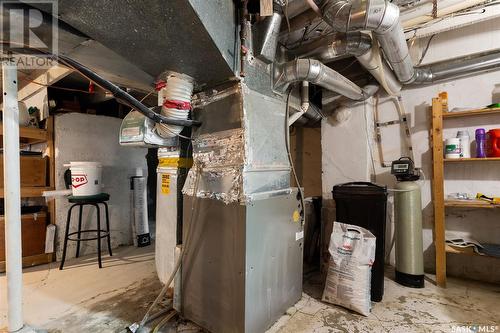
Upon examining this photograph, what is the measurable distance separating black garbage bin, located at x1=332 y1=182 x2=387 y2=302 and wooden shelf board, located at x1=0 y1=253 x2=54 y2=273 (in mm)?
3240

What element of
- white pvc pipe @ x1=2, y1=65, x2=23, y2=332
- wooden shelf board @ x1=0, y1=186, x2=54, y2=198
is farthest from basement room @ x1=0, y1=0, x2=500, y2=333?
wooden shelf board @ x1=0, y1=186, x2=54, y2=198

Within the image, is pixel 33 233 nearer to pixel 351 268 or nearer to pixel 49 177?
pixel 49 177

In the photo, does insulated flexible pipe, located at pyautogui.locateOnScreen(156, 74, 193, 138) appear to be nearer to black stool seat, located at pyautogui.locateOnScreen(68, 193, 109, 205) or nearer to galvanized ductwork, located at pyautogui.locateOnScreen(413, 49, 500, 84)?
black stool seat, located at pyautogui.locateOnScreen(68, 193, 109, 205)

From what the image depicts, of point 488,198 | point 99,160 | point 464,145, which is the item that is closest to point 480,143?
point 464,145

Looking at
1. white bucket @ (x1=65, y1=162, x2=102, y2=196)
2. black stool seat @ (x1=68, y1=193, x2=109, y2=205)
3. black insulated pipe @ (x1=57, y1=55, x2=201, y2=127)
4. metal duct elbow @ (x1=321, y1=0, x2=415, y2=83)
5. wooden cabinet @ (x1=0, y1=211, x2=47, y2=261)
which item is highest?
metal duct elbow @ (x1=321, y1=0, x2=415, y2=83)

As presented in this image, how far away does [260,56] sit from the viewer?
1721 mm

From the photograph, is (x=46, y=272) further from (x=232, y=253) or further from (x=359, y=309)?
(x=359, y=309)

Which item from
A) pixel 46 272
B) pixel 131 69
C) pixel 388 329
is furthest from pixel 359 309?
pixel 46 272

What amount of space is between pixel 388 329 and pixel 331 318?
36cm

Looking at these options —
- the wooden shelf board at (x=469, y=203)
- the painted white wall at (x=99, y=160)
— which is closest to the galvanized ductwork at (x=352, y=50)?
the wooden shelf board at (x=469, y=203)

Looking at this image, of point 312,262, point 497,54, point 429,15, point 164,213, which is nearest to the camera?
point 429,15

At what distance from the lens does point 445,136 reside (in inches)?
98.6

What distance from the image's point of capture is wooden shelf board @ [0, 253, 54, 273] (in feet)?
8.71

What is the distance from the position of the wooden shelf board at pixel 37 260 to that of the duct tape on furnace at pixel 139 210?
91cm
